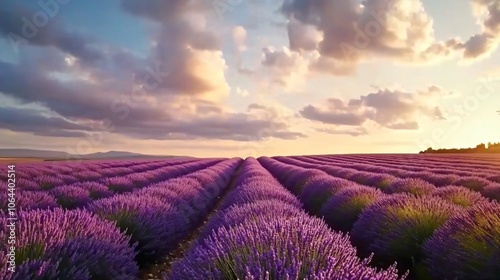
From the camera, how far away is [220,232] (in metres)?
3.25

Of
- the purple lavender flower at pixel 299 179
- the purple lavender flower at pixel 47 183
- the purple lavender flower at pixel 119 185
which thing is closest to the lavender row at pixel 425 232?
the purple lavender flower at pixel 299 179

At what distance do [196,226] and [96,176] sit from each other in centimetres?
684

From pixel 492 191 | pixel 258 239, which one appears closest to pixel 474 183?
pixel 492 191

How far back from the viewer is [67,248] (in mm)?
3201

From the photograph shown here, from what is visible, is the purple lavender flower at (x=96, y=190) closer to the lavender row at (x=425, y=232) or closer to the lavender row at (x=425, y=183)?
the lavender row at (x=425, y=232)

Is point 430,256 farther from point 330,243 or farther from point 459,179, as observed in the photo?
A: point 459,179

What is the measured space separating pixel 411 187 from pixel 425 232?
3812mm

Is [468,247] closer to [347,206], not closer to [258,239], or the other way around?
Answer: [258,239]

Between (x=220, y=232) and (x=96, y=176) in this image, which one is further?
(x=96, y=176)

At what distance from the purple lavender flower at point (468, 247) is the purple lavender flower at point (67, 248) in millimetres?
2812

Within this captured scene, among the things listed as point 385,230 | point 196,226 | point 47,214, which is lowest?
point 196,226

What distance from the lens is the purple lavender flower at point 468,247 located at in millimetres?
3424

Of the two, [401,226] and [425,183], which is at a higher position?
[425,183]

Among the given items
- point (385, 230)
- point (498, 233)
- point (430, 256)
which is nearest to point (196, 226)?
point (385, 230)
